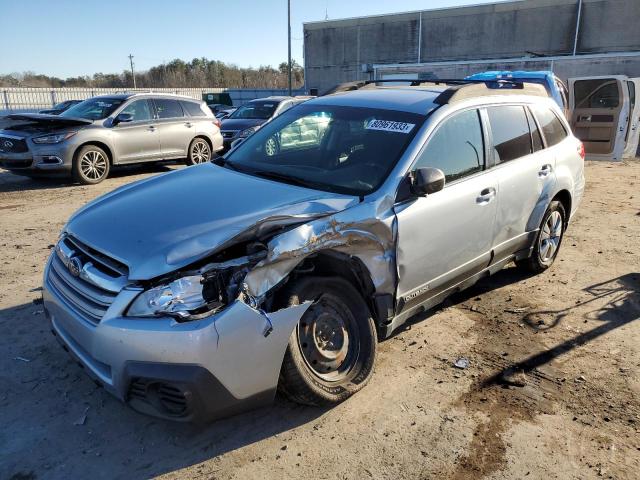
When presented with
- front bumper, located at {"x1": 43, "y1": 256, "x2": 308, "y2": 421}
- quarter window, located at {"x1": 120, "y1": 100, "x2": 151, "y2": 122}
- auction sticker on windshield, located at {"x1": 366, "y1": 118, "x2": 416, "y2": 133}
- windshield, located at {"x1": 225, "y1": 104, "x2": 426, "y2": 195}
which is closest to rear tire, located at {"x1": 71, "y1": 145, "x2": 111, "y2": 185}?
quarter window, located at {"x1": 120, "y1": 100, "x2": 151, "y2": 122}

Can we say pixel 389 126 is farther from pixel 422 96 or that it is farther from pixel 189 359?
pixel 189 359

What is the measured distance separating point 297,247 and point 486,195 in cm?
194

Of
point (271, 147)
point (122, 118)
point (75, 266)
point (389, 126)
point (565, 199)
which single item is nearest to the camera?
point (75, 266)

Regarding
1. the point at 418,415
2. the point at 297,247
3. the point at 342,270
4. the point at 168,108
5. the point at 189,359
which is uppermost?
the point at 168,108

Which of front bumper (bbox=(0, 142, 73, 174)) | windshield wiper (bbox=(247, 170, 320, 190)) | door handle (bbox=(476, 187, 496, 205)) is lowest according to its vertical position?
front bumper (bbox=(0, 142, 73, 174))

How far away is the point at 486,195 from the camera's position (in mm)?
4023

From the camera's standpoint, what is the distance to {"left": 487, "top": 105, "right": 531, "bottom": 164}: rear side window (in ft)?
14.1

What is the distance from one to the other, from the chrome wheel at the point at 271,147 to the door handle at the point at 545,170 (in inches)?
98.4

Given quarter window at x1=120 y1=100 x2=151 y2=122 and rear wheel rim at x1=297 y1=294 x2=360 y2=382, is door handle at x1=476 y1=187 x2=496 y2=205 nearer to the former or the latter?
rear wheel rim at x1=297 y1=294 x2=360 y2=382

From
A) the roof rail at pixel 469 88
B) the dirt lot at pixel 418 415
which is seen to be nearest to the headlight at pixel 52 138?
the dirt lot at pixel 418 415

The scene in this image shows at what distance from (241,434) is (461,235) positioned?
211cm

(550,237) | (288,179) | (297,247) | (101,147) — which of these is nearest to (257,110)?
(101,147)

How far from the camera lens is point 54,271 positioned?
10.5 ft

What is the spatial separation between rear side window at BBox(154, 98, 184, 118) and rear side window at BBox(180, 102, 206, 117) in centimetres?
19
